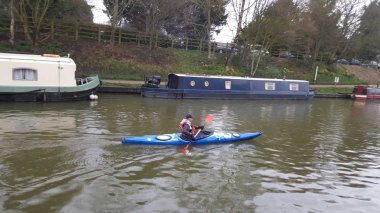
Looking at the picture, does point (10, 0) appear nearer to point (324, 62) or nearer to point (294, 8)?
point (294, 8)

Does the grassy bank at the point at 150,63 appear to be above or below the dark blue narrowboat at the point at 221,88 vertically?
above

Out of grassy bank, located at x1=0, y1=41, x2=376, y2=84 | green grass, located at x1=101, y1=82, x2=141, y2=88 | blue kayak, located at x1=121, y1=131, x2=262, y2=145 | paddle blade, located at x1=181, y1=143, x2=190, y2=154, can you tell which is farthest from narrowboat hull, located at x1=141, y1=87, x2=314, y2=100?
paddle blade, located at x1=181, y1=143, x2=190, y2=154

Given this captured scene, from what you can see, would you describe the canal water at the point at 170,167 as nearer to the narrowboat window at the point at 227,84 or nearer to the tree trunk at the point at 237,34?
the narrowboat window at the point at 227,84

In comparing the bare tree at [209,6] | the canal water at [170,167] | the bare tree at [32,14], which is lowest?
the canal water at [170,167]

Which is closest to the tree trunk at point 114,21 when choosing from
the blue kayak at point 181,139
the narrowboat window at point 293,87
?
the narrowboat window at point 293,87

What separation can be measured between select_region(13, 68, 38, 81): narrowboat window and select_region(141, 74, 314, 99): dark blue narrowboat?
727cm

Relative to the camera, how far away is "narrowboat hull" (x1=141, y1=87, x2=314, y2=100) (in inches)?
1020

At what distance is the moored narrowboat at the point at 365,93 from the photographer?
115ft

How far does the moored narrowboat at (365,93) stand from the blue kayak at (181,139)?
24503 mm

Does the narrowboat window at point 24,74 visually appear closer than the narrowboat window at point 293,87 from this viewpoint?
Yes

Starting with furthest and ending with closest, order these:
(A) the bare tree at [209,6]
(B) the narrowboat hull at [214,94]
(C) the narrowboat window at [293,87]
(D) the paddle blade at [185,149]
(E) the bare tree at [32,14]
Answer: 1. (A) the bare tree at [209,6]
2. (C) the narrowboat window at [293,87]
3. (E) the bare tree at [32,14]
4. (B) the narrowboat hull at [214,94]
5. (D) the paddle blade at [185,149]

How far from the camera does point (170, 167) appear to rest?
1054cm

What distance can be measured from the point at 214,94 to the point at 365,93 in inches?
654

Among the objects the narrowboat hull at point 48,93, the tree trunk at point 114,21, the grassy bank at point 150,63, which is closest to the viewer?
the narrowboat hull at point 48,93
